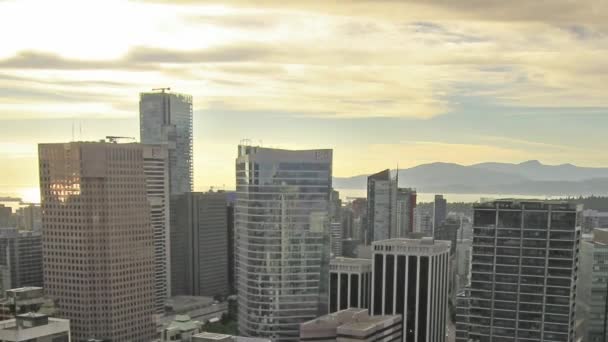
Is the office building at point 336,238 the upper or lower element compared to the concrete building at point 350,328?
lower

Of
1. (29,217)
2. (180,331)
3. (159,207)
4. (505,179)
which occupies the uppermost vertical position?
(505,179)

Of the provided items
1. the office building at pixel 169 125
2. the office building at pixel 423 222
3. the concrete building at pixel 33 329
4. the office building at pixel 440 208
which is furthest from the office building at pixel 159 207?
the office building at pixel 440 208

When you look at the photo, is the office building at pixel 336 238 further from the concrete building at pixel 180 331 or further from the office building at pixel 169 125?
the concrete building at pixel 180 331

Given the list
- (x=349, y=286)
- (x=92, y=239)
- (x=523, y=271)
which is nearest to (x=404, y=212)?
(x=349, y=286)

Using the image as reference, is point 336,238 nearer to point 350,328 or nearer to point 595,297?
point 595,297

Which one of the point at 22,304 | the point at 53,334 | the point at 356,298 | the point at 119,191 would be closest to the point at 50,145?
the point at 119,191

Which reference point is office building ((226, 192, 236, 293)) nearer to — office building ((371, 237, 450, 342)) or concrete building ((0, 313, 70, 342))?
office building ((371, 237, 450, 342))
